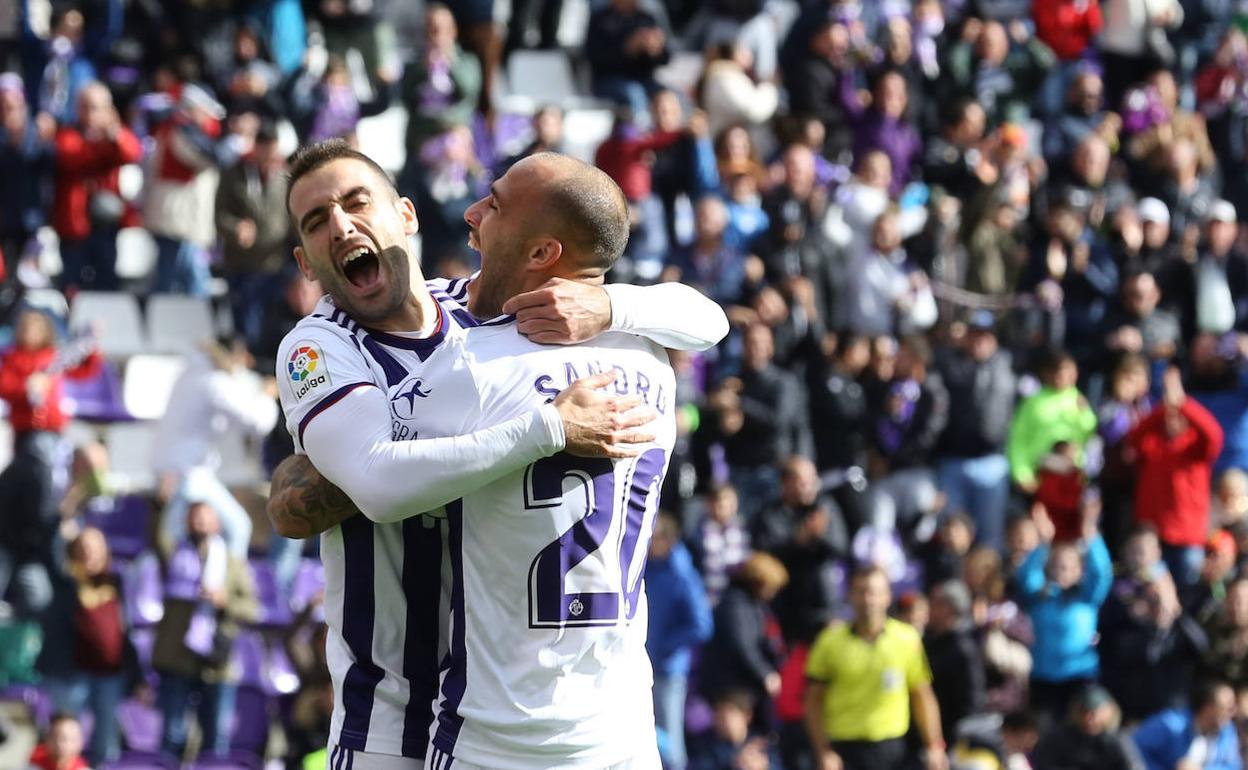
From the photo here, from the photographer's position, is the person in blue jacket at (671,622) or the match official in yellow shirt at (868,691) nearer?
the match official in yellow shirt at (868,691)

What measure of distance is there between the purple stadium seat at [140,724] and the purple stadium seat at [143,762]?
0.20 meters

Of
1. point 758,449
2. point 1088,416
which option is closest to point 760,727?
point 758,449

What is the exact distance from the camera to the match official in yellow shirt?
37.6ft

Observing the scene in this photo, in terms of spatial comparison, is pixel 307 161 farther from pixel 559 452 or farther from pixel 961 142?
pixel 961 142

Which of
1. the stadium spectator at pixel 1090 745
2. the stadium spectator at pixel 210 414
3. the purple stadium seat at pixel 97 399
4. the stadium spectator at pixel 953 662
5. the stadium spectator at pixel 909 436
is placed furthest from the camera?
the purple stadium seat at pixel 97 399

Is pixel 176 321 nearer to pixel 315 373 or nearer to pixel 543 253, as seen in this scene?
pixel 315 373

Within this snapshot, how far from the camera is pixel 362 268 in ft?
17.9

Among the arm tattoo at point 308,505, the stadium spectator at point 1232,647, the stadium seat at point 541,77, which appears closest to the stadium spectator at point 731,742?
the stadium spectator at point 1232,647

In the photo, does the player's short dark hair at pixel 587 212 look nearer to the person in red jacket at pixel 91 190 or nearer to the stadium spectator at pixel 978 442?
the stadium spectator at pixel 978 442

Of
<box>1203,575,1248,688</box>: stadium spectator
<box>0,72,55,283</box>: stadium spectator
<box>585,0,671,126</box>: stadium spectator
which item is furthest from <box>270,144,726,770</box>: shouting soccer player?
<box>585,0,671,126</box>: stadium spectator

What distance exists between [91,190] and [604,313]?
9316 mm

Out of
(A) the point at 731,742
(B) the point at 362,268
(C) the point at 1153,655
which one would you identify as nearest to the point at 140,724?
(A) the point at 731,742

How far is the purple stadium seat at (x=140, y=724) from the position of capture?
11500mm

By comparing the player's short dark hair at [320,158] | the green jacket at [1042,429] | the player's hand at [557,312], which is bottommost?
the player's hand at [557,312]
